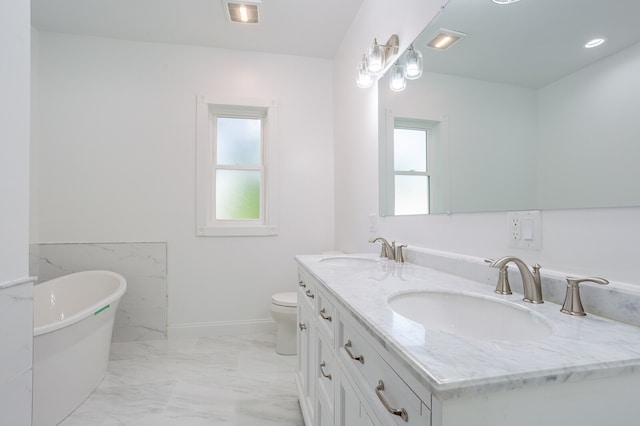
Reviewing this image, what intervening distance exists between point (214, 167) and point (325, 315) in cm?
217

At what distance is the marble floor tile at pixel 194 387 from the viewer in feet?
5.18

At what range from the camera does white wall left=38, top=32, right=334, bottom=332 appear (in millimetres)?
2471

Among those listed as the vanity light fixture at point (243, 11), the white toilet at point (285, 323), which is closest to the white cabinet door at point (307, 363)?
the white toilet at point (285, 323)

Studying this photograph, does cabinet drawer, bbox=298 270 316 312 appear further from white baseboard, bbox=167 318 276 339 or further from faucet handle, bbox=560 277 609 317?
white baseboard, bbox=167 318 276 339

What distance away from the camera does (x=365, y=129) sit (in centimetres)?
211

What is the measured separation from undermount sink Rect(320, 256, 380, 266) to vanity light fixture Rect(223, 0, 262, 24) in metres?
1.88

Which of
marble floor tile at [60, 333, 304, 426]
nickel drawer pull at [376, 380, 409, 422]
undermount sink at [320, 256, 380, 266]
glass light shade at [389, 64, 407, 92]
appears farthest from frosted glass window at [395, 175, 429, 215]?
marble floor tile at [60, 333, 304, 426]

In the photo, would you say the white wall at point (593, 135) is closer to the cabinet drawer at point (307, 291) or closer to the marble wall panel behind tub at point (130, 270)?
the cabinet drawer at point (307, 291)

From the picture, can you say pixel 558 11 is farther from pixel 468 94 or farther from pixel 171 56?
pixel 171 56

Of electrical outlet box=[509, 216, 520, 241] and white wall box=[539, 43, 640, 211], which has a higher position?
white wall box=[539, 43, 640, 211]

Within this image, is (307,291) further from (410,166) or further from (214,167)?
(214,167)

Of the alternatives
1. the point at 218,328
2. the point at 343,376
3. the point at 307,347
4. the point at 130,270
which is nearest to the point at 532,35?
the point at 343,376

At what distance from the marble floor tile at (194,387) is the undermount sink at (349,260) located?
85 centimetres

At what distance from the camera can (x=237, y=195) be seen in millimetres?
2875
